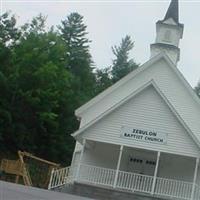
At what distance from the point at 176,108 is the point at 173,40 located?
9007 millimetres

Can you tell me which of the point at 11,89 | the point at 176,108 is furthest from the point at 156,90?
the point at 11,89

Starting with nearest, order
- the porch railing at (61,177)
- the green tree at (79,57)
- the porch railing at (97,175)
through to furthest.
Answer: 1. the porch railing at (97,175)
2. the porch railing at (61,177)
3. the green tree at (79,57)

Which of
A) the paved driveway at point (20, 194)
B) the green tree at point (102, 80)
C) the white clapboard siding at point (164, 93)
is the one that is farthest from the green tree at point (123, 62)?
the paved driveway at point (20, 194)

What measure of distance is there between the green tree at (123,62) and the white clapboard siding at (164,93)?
33.4 meters

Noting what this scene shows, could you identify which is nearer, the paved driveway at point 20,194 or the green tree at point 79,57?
the paved driveway at point 20,194

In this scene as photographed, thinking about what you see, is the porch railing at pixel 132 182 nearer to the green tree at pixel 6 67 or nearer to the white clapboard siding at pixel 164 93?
the white clapboard siding at pixel 164 93

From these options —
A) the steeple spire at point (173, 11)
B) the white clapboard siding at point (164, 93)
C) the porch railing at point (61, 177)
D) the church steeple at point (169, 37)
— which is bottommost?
the porch railing at point (61, 177)

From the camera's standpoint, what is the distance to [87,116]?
109 ft

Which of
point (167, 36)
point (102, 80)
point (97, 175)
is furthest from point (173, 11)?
→ point (102, 80)

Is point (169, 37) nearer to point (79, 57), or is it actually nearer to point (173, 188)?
point (173, 188)

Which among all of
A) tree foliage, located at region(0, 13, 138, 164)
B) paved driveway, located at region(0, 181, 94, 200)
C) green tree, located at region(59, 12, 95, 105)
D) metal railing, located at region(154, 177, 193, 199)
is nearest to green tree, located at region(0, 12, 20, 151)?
tree foliage, located at region(0, 13, 138, 164)

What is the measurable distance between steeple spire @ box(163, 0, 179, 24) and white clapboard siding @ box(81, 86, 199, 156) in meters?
12.2

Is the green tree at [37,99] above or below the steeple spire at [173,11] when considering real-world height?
below

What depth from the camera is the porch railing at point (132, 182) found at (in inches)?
1104
